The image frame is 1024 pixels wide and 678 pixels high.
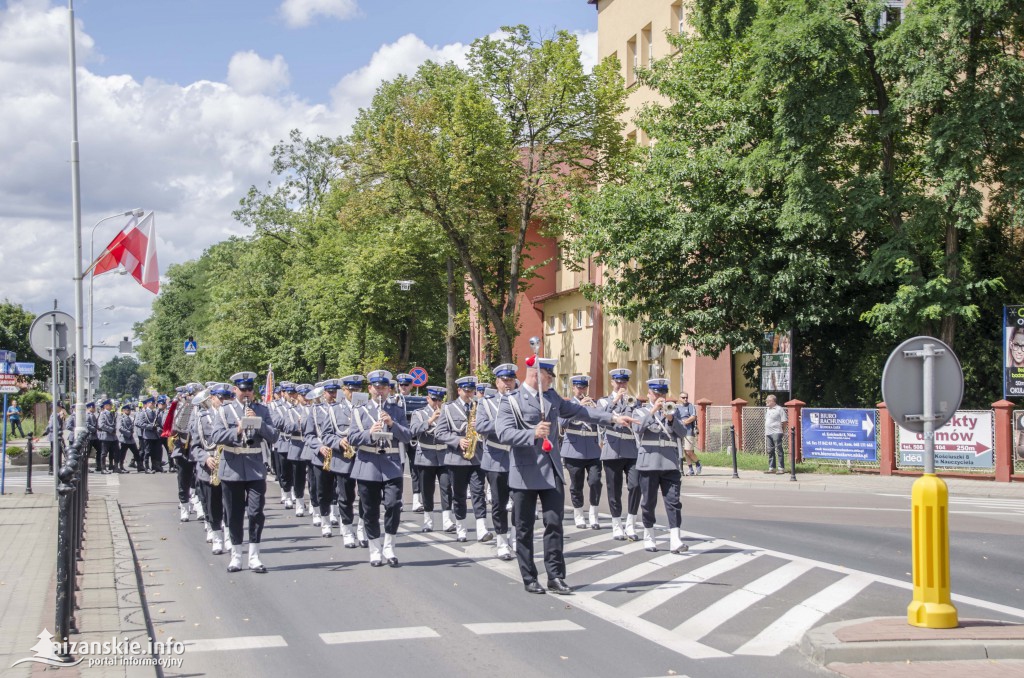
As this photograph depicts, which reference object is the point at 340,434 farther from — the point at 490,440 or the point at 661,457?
the point at 661,457

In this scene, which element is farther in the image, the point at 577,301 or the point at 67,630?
the point at 577,301

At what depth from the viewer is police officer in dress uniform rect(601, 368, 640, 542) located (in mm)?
Result: 13867

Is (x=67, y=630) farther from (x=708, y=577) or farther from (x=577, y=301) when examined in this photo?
(x=577, y=301)

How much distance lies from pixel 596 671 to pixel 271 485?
1870 centimetres

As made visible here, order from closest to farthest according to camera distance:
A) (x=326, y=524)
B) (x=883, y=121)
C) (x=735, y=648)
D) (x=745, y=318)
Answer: (x=735, y=648) < (x=326, y=524) < (x=883, y=121) < (x=745, y=318)

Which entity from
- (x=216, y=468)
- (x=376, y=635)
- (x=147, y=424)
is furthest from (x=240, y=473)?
(x=147, y=424)

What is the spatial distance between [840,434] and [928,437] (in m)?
20.9

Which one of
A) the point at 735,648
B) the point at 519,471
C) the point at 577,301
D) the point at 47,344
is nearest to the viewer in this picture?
the point at 735,648

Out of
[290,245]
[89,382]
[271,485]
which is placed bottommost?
[271,485]

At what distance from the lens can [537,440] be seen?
34.0ft

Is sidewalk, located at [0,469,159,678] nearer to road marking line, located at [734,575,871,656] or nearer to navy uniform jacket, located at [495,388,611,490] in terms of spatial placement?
navy uniform jacket, located at [495,388,611,490]

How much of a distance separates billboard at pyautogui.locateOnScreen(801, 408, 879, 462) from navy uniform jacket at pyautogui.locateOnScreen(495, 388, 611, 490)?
18878 millimetres

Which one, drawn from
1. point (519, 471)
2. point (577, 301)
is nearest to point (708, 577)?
point (519, 471)

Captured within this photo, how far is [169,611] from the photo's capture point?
9.51 m
